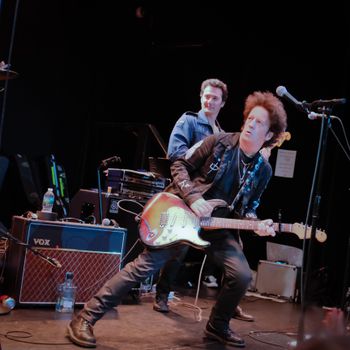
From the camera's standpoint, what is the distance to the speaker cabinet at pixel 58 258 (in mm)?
3922

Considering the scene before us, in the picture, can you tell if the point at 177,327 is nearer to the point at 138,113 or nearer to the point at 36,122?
the point at 36,122

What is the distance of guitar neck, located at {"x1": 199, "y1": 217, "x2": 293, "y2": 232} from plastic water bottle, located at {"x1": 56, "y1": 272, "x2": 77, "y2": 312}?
1.27 metres

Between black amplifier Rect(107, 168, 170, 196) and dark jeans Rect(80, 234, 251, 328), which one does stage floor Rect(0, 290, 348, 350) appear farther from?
black amplifier Rect(107, 168, 170, 196)

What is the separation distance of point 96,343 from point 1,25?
14.6 ft

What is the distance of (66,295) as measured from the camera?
402 cm

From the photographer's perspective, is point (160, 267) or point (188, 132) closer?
point (160, 267)

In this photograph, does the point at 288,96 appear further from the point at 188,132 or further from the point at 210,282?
the point at 210,282

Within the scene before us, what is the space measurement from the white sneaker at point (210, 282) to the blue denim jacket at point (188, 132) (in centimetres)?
241

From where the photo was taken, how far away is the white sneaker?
6.54 metres

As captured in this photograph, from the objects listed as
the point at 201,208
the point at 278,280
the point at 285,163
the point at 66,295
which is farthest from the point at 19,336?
the point at 285,163

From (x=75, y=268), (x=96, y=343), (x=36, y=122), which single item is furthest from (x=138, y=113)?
(x=96, y=343)

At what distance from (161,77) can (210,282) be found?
325cm

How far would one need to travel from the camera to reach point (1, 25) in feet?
20.4

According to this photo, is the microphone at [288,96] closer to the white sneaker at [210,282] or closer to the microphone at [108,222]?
the microphone at [108,222]
